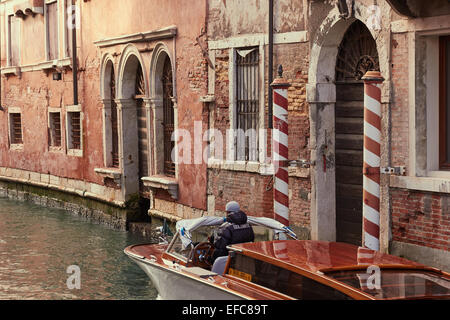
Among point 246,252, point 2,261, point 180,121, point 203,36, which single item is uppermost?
point 203,36

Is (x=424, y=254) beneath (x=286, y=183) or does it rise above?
beneath

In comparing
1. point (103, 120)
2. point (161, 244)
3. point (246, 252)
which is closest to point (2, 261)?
point (161, 244)

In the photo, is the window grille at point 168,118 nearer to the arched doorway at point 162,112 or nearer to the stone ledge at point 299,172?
the arched doorway at point 162,112

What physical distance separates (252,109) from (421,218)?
3.73 metres

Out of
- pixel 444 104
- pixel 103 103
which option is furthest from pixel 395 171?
pixel 103 103

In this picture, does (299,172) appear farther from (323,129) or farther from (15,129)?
(15,129)

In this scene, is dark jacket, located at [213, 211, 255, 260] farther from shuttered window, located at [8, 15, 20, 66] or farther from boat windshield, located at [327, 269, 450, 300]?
shuttered window, located at [8, 15, 20, 66]

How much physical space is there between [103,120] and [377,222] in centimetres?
963

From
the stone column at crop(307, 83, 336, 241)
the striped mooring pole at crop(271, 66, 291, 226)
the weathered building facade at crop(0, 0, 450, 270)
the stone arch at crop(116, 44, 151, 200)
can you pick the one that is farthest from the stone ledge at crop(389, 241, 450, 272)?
the stone arch at crop(116, 44, 151, 200)

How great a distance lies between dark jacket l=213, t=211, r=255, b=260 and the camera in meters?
8.29

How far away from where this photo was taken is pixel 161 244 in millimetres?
9500

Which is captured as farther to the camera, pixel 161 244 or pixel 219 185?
pixel 219 185

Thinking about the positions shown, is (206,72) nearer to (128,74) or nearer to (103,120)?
(128,74)

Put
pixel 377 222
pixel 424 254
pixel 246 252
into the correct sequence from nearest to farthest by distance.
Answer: pixel 246 252, pixel 377 222, pixel 424 254
